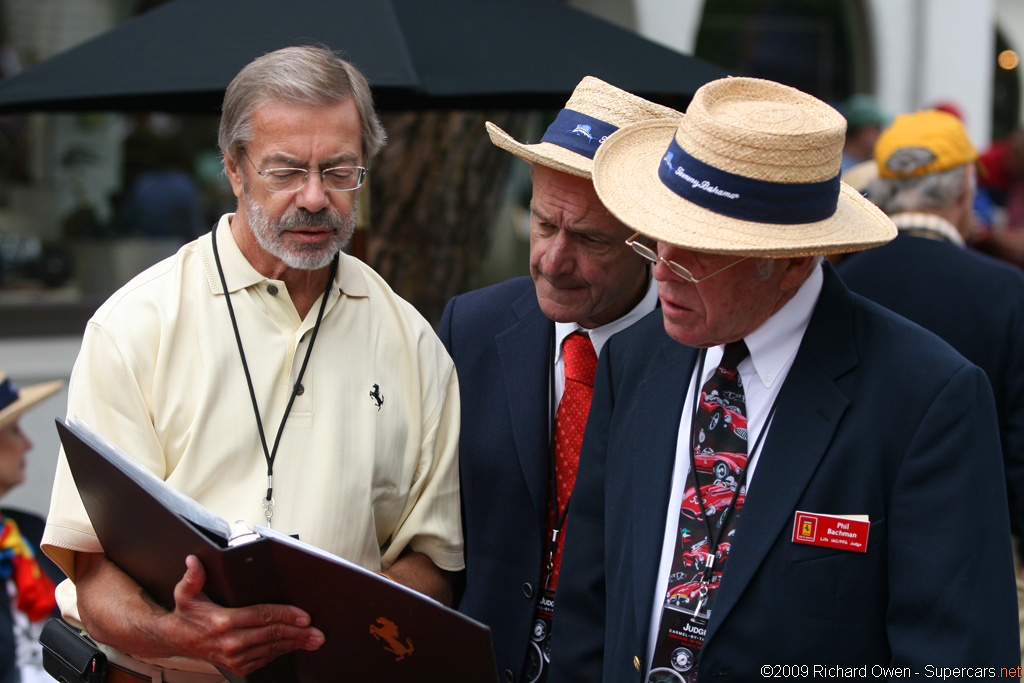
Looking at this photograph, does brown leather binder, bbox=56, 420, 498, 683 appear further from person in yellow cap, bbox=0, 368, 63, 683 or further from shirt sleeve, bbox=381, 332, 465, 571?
person in yellow cap, bbox=0, 368, 63, 683

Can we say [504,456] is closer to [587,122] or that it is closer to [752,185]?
[587,122]

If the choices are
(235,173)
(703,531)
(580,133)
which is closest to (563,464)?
(703,531)

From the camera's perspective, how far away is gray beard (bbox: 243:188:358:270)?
7.35ft

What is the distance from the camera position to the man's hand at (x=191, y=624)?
1858mm

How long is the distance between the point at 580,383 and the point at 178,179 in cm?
529

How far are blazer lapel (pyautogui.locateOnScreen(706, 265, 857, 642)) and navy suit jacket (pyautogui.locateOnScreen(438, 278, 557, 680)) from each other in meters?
0.72

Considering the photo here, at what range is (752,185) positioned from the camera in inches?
72.0

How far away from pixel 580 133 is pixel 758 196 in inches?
32.1

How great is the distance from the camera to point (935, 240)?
3.50 meters

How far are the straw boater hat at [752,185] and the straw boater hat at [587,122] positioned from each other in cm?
54

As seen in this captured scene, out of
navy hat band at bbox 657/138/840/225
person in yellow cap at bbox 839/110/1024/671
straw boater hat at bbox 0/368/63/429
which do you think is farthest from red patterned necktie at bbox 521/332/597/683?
straw boater hat at bbox 0/368/63/429

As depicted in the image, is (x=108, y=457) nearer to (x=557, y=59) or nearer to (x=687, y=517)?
(x=687, y=517)

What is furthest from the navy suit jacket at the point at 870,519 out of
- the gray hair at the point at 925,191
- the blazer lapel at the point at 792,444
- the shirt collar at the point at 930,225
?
the gray hair at the point at 925,191

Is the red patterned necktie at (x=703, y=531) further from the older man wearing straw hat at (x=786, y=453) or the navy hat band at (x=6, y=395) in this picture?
the navy hat band at (x=6, y=395)
